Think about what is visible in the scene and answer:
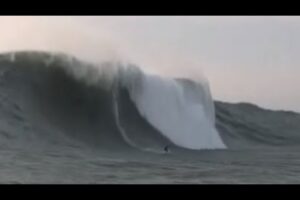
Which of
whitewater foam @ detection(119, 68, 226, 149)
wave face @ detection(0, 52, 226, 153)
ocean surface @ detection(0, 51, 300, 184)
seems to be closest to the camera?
ocean surface @ detection(0, 51, 300, 184)

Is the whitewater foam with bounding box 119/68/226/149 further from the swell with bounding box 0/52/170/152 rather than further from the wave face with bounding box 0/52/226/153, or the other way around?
the swell with bounding box 0/52/170/152

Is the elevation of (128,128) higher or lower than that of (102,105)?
lower

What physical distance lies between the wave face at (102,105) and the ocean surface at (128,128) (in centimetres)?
1

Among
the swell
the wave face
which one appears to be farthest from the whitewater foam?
the swell

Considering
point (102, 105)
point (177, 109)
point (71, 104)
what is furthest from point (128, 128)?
point (71, 104)

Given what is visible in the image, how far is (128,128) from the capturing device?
8648 millimetres

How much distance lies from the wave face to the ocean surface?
0.04 ft

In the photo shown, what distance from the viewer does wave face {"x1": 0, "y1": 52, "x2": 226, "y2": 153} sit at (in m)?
8.32

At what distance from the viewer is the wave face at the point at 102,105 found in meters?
8.32

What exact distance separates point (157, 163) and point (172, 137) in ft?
2.77

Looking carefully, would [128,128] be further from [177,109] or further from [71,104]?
[71,104]

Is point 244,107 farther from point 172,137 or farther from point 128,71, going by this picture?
point 128,71

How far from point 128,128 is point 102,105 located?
16.7 inches
